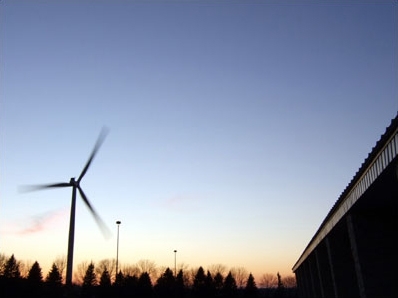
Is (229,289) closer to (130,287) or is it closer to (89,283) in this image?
(130,287)

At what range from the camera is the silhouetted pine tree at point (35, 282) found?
8850 cm

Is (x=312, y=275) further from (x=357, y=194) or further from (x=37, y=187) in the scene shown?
(x=37, y=187)

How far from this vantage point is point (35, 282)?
92.4 meters

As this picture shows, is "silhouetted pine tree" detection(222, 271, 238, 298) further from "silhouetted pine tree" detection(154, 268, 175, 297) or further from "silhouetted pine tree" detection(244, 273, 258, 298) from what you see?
"silhouetted pine tree" detection(154, 268, 175, 297)

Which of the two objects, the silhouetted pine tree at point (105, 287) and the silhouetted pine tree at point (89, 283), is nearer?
the silhouetted pine tree at point (105, 287)

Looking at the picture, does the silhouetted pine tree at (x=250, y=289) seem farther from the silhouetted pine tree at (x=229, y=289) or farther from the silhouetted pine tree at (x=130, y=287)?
the silhouetted pine tree at (x=130, y=287)

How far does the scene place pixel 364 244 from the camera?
26.2m

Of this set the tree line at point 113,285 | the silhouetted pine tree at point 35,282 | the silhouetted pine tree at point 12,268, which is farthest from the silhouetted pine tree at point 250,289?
the silhouetted pine tree at point 12,268

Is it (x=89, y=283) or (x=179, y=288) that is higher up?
(x=89, y=283)

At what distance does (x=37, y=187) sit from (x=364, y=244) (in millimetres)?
18870

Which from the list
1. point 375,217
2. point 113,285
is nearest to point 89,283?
point 113,285

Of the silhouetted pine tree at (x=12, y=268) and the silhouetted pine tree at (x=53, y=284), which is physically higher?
the silhouetted pine tree at (x=12, y=268)

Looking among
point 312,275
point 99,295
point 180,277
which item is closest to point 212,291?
point 180,277

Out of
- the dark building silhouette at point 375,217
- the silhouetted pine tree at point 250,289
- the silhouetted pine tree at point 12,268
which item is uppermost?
the silhouetted pine tree at point 12,268
